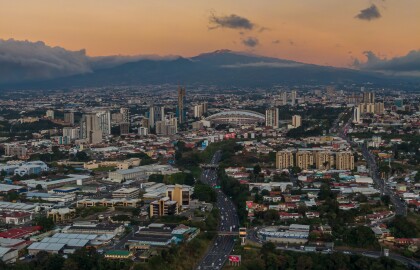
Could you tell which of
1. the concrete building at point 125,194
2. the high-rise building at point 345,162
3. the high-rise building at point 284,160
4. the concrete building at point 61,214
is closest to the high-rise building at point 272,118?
the high-rise building at point 284,160

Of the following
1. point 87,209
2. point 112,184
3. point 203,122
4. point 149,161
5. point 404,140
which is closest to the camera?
point 87,209

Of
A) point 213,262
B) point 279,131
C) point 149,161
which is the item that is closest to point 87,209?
point 213,262

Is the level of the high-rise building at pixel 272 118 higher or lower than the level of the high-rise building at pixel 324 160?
higher

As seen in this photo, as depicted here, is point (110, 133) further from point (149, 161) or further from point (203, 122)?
point (149, 161)

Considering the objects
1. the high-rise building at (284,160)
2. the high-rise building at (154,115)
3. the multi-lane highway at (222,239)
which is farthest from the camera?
the high-rise building at (154,115)

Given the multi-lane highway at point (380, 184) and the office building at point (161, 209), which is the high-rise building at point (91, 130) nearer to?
the multi-lane highway at point (380, 184)

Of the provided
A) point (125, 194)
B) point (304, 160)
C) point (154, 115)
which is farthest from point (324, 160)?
point (154, 115)

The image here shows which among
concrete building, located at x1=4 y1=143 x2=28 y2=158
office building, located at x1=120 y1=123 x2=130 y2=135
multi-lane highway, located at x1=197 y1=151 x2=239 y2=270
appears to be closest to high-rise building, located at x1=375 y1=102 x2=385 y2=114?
office building, located at x1=120 y1=123 x2=130 y2=135
